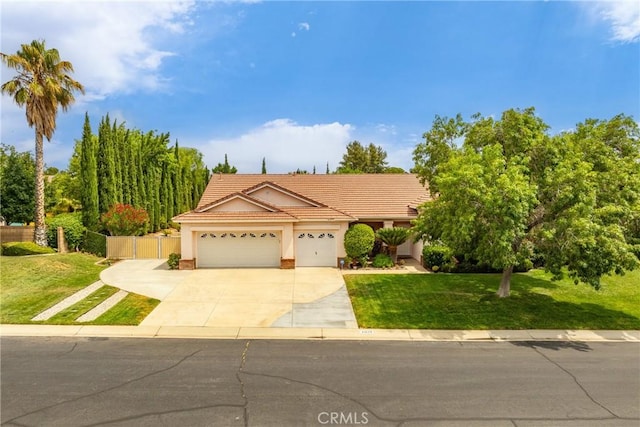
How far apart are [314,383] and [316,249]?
13.6 metres

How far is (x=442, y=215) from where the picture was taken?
1471 cm

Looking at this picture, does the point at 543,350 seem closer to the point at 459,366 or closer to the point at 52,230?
the point at 459,366

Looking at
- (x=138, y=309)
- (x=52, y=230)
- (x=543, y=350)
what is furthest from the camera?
(x=52, y=230)

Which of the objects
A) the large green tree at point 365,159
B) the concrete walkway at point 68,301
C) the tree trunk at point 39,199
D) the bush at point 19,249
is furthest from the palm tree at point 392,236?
the large green tree at point 365,159

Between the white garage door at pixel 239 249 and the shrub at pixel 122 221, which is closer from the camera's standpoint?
the white garage door at pixel 239 249

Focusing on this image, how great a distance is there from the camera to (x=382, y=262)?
21.4m

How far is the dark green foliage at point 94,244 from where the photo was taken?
79.4 feet

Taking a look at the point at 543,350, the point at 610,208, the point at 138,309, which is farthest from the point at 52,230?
the point at 610,208

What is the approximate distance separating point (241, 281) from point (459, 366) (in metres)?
11.5

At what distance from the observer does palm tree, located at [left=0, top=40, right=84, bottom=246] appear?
21.9 meters

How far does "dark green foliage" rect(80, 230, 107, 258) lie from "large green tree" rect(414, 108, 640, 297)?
774 inches

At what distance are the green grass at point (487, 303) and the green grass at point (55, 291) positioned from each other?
28.6 feet

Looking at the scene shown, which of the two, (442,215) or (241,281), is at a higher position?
(442,215)

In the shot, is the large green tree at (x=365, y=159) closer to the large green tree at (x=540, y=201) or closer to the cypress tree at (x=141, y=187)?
the cypress tree at (x=141, y=187)
